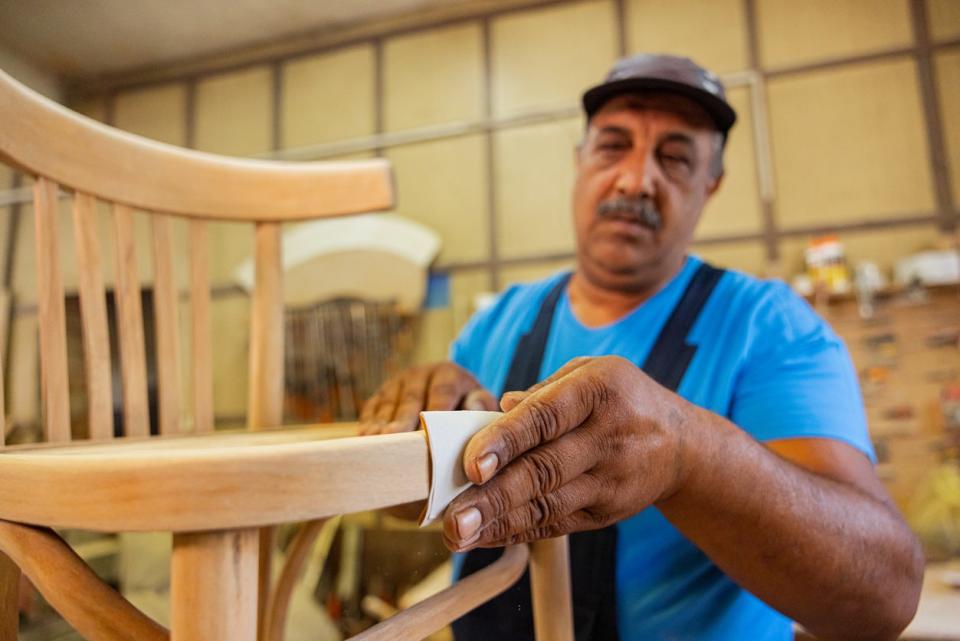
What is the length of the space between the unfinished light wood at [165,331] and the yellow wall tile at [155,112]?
0.12 metres

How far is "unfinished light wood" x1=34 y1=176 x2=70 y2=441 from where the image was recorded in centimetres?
49

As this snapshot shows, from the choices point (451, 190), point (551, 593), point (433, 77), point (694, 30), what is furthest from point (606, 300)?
point (433, 77)

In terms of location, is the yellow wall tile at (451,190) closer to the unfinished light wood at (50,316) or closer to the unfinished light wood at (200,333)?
the unfinished light wood at (200,333)

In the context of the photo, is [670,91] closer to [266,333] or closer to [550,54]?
[266,333]

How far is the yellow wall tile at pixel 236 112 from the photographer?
3.01 ft

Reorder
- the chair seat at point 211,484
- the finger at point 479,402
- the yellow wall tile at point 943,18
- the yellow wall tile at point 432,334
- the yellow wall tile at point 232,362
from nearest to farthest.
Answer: the chair seat at point 211,484, the finger at point 479,402, the yellow wall tile at point 232,362, the yellow wall tile at point 943,18, the yellow wall tile at point 432,334

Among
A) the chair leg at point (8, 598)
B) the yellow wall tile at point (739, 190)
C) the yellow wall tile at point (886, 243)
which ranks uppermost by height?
the yellow wall tile at point (739, 190)

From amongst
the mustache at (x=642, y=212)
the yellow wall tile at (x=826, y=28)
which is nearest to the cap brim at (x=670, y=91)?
the mustache at (x=642, y=212)

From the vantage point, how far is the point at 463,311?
3.34 metres

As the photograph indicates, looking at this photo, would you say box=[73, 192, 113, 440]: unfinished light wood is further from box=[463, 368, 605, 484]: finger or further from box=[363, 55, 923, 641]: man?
box=[463, 368, 605, 484]: finger

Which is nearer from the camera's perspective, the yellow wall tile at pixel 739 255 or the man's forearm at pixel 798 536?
the man's forearm at pixel 798 536

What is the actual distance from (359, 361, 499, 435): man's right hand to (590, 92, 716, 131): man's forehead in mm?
536

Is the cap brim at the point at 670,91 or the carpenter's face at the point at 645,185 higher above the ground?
the cap brim at the point at 670,91

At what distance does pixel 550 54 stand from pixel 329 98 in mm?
1221
